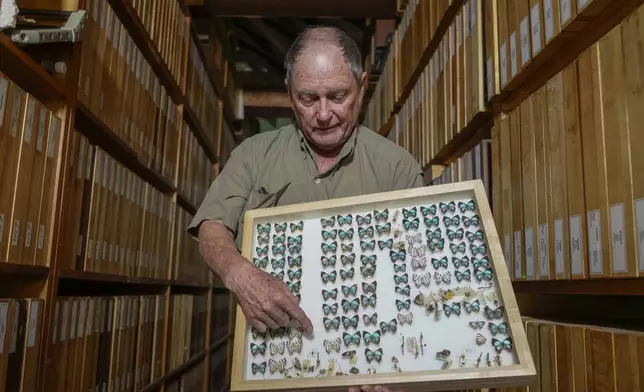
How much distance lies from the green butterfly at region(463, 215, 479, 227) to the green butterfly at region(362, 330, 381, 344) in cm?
25

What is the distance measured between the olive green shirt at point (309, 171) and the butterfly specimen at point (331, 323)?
40 centimetres

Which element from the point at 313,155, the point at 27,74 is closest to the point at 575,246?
the point at 313,155

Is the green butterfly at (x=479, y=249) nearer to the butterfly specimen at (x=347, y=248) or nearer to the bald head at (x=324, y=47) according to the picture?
the butterfly specimen at (x=347, y=248)

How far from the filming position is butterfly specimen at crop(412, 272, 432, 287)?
0.98 m

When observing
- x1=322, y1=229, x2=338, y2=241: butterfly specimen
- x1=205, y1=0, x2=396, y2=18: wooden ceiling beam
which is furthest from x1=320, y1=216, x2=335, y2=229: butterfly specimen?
x1=205, y1=0, x2=396, y2=18: wooden ceiling beam

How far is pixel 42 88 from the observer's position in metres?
1.35

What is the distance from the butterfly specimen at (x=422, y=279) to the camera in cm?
98

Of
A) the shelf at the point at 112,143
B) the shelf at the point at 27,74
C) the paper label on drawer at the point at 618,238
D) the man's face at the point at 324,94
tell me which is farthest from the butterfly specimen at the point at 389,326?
the shelf at the point at 112,143

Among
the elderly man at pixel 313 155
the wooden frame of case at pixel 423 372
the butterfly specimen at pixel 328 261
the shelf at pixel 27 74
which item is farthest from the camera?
the elderly man at pixel 313 155

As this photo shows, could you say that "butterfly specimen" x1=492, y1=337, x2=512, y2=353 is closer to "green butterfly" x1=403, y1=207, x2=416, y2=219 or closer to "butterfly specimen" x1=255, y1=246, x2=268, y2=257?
"green butterfly" x1=403, y1=207, x2=416, y2=219

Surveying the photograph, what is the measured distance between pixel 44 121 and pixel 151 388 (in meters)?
1.41

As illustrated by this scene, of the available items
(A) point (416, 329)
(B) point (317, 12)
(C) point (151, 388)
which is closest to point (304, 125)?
(A) point (416, 329)

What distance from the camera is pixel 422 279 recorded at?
0.98 metres

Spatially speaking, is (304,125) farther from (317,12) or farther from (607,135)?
(317,12)
